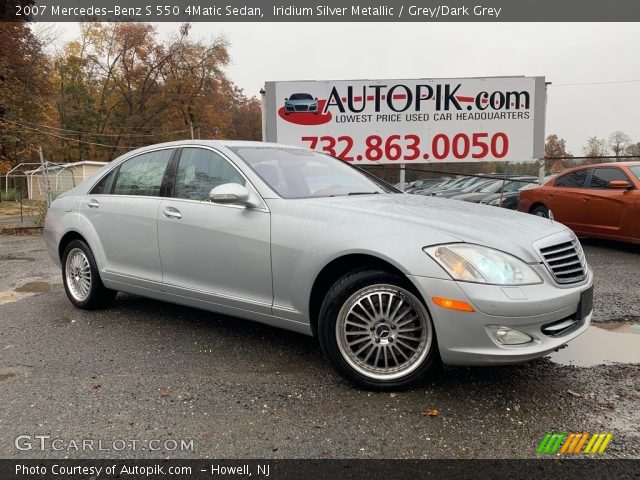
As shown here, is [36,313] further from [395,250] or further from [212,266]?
[395,250]

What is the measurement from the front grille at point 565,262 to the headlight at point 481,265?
0.20 metres

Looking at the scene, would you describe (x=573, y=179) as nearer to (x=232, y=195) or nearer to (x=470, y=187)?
(x=470, y=187)

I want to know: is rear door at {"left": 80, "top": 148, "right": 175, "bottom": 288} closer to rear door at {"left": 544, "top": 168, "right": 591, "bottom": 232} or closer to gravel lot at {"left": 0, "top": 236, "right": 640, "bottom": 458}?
A: gravel lot at {"left": 0, "top": 236, "right": 640, "bottom": 458}

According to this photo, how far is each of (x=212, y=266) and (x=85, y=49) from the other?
1914 inches

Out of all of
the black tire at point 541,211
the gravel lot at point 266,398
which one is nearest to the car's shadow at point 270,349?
the gravel lot at point 266,398

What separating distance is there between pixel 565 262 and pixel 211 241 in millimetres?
2351

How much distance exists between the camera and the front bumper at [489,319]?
8.66 feet

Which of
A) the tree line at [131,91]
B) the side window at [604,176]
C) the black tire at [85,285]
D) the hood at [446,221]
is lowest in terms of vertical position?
the black tire at [85,285]

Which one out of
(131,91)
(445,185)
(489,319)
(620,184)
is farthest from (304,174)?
(131,91)

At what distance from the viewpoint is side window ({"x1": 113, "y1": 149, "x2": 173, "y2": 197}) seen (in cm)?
423

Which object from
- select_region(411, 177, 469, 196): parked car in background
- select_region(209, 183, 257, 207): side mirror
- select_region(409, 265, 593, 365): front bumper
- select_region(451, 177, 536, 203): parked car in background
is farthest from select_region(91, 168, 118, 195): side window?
select_region(411, 177, 469, 196): parked car in background

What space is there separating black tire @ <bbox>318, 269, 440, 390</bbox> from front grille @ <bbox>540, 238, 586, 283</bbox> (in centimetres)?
79

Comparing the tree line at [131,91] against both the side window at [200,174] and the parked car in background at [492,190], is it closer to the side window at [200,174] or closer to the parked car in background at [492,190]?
the parked car in background at [492,190]

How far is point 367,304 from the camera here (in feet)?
9.82
